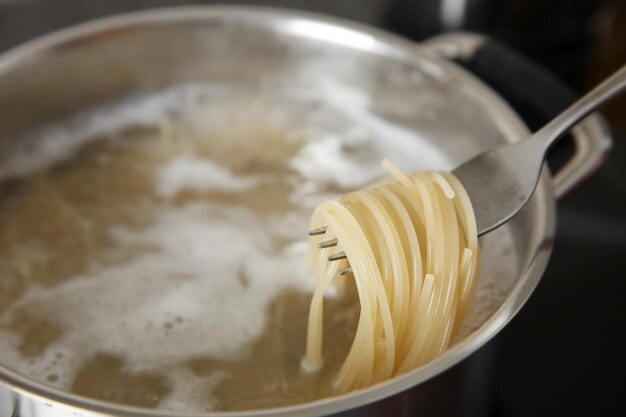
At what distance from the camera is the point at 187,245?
98cm

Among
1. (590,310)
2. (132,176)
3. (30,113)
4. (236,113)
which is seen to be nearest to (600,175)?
(590,310)

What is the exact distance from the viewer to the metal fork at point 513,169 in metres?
0.76

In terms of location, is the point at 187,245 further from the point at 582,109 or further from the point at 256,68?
the point at 582,109

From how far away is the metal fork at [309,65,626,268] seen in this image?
756mm

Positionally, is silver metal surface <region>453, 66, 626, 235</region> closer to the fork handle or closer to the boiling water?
the fork handle

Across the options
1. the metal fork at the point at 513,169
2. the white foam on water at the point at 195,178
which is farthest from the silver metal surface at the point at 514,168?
the white foam on water at the point at 195,178

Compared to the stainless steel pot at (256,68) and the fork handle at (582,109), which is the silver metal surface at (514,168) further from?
the stainless steel pot at (256,68)

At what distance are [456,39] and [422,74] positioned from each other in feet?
0.27

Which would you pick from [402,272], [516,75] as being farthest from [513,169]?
[516,75]

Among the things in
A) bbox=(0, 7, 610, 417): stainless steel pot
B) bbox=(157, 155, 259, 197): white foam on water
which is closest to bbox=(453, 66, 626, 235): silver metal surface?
bbox=(0, 7, 610, 417): stainless steel pot

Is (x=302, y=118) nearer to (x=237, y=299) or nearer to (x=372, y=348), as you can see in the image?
(x=237, y=299)

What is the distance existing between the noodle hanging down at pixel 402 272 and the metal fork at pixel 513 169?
0.03m

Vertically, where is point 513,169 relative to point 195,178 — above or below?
above

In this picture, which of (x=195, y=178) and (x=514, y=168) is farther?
(x=195, y=178)
